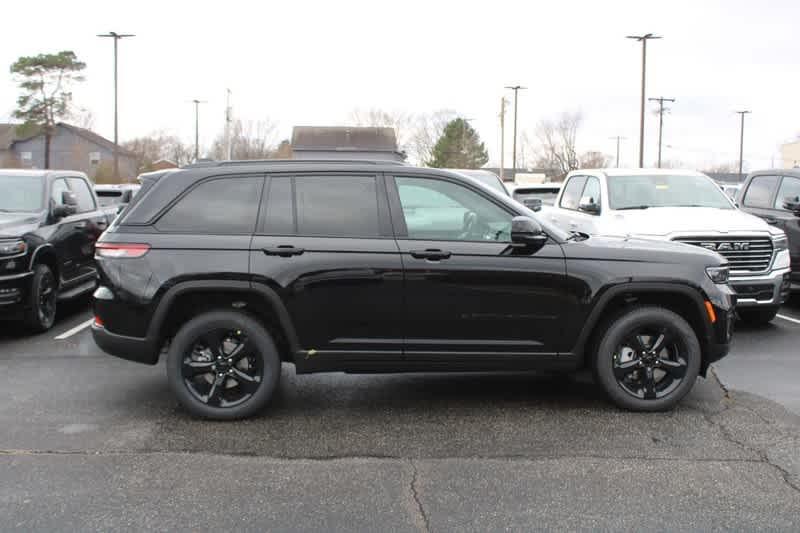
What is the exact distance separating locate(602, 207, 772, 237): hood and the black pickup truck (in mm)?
6365

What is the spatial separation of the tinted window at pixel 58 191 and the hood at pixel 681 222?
6545mm

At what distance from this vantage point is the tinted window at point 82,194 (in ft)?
32.8

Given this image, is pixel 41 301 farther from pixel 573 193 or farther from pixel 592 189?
pixel 573 193

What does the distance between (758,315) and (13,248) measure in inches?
327

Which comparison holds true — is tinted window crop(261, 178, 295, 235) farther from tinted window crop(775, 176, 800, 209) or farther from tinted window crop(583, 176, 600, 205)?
tinted window crop(775, 176, 800, 209)

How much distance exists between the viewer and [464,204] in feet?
17.9

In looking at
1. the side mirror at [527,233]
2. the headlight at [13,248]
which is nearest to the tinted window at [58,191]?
the headlight at [13,248]

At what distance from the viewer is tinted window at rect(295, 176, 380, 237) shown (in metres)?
5.32

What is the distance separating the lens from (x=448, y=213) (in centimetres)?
542

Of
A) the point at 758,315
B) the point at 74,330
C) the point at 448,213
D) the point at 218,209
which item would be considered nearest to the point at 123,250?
the point at 218,209

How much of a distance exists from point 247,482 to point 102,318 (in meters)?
1.88

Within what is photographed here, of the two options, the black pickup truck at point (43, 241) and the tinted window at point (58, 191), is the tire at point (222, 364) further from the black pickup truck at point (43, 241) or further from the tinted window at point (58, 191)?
the tinted window at point (58, 191)

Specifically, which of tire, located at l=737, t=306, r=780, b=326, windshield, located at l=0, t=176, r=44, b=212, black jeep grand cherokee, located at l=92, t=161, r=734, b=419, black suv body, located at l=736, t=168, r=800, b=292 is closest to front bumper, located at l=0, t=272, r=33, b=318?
windshield, located at l=0, t=176, r=44, b=212

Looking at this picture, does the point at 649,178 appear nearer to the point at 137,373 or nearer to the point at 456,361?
the point at 456,361
